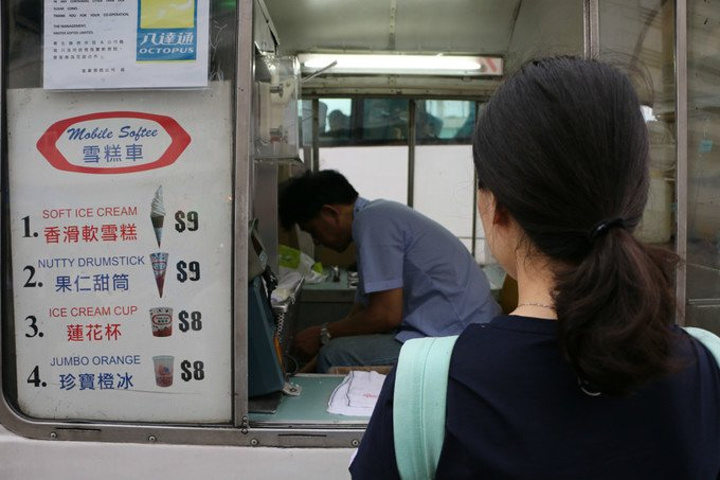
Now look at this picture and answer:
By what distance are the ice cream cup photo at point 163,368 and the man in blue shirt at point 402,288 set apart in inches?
38.3

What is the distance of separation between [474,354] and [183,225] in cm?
134

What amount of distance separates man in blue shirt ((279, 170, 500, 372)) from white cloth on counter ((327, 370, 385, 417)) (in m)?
0.30

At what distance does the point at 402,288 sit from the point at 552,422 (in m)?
2.09

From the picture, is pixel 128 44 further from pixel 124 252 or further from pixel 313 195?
pixel 313 195

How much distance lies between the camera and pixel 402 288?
2818 millimetres

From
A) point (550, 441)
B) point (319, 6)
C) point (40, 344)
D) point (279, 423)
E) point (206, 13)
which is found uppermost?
point (319, 6)

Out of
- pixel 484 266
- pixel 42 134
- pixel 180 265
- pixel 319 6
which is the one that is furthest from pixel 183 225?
pixel 484 266

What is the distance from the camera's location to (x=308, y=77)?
152 inches

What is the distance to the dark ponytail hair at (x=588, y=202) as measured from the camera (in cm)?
69

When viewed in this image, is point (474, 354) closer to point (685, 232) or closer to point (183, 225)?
point (183, 225)

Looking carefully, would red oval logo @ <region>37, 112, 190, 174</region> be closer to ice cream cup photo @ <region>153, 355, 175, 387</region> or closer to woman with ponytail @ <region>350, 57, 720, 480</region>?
ice cream cup photo @ <region>153, 355, 175, 387</region>

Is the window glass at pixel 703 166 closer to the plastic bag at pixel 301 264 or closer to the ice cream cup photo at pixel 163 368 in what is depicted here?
the ice cream cup photo at pixel 163 368

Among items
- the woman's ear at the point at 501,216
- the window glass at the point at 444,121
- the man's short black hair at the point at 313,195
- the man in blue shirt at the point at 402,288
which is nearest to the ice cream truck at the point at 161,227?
the man in blue shirt at the point at 402,288

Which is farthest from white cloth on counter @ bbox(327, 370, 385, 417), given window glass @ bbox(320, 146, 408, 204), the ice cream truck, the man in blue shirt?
window glass @ bbox(320, 146, 408, 204)
